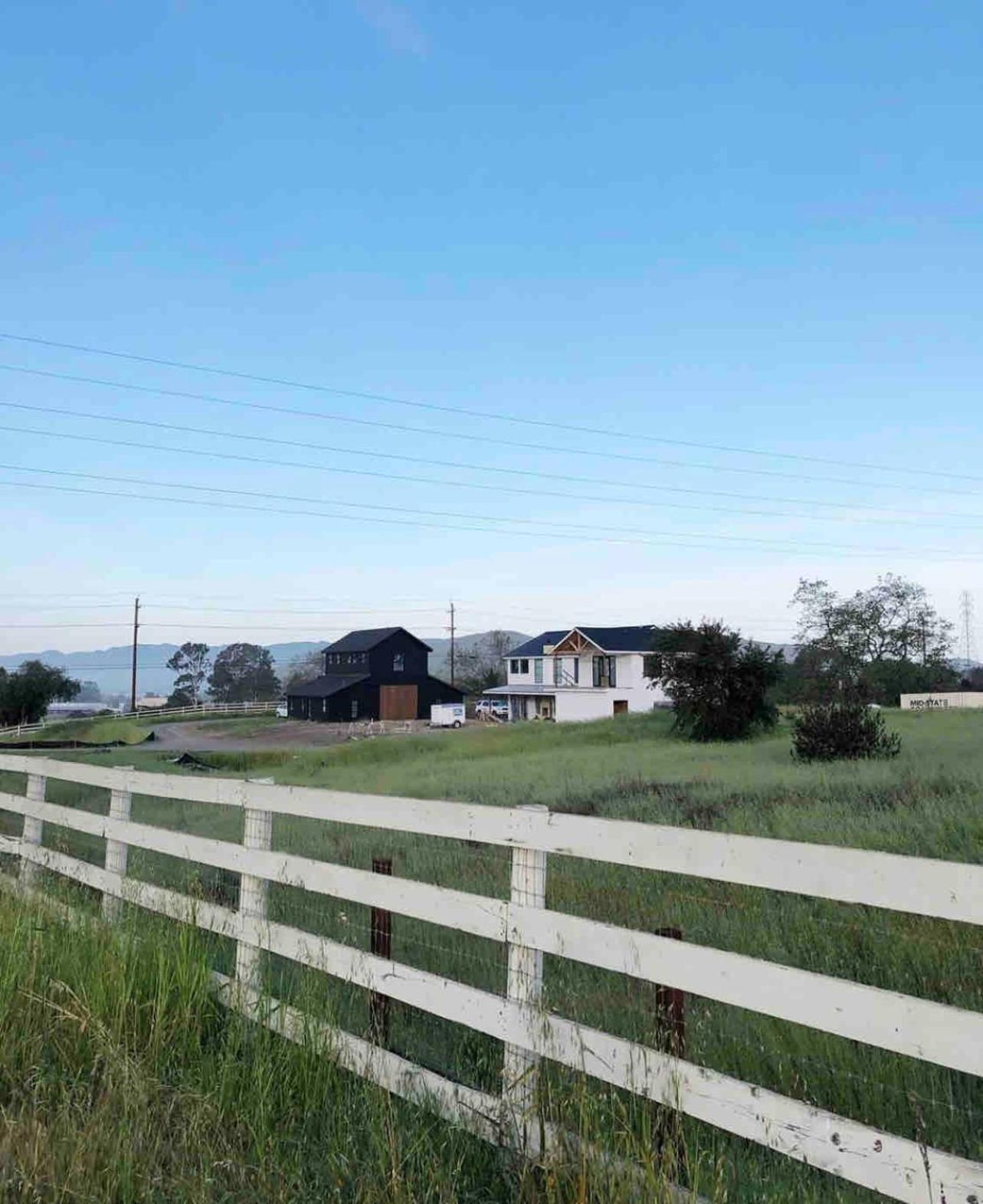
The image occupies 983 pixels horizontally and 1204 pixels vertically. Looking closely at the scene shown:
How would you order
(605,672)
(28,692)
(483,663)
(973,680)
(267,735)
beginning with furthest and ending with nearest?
(483,663)
(973,680)
(28,692)
(605,672)
(267,735)

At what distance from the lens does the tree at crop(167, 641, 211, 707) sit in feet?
499

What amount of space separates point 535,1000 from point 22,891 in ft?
18.9

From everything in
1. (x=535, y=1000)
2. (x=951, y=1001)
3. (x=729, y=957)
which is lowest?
(x=951, y=1001)

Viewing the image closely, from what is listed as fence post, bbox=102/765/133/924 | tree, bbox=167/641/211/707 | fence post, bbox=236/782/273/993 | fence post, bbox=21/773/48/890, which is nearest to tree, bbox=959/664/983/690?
fence post, bbox=21/773/48/890

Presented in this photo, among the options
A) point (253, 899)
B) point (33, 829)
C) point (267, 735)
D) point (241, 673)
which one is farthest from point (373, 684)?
point (241, 673)

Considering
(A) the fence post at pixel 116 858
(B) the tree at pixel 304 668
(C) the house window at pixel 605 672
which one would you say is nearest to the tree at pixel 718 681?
(A) the fence post at pixel 116 858

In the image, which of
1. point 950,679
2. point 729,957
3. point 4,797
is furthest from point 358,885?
point 950,679

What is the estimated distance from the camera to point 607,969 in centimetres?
413

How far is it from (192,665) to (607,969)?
157085 mm

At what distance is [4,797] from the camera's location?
9750mm

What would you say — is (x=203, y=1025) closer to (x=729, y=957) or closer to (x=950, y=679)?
(x=729, y=957)

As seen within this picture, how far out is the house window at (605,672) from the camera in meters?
67.0

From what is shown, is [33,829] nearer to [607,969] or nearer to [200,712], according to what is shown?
[607,969]

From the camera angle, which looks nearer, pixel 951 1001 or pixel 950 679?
pixel 951 1001
